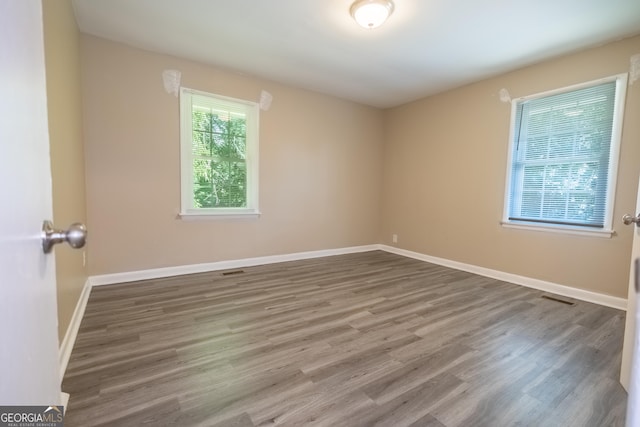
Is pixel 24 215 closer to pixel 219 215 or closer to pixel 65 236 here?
pixel 65 236

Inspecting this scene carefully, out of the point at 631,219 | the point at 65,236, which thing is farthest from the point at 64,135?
the point at 631,219

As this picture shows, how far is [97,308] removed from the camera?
248 centimetres

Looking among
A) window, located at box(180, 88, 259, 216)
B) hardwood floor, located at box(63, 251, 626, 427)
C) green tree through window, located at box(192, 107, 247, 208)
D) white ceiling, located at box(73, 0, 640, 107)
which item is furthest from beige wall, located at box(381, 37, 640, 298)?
green tree through window, located at box(192, 107, 247, 208)

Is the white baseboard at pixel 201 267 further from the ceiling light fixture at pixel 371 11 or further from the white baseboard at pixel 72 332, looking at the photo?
the ceiling light fixture at pixel 371 11

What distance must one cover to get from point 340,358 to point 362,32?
2832 millimetres

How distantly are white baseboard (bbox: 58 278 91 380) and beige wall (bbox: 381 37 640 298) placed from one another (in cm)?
421

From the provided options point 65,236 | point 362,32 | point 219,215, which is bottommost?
point 219,215

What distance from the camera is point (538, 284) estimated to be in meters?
3.31

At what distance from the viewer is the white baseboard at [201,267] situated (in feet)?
10.3

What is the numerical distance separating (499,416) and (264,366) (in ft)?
4.09

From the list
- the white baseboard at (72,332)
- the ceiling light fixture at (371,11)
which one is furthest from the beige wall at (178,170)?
the ceiling light fixture at (371,11)

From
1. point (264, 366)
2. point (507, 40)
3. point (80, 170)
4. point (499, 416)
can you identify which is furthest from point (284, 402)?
point (507, 40)

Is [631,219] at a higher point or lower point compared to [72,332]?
higher

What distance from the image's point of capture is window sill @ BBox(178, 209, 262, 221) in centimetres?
353
